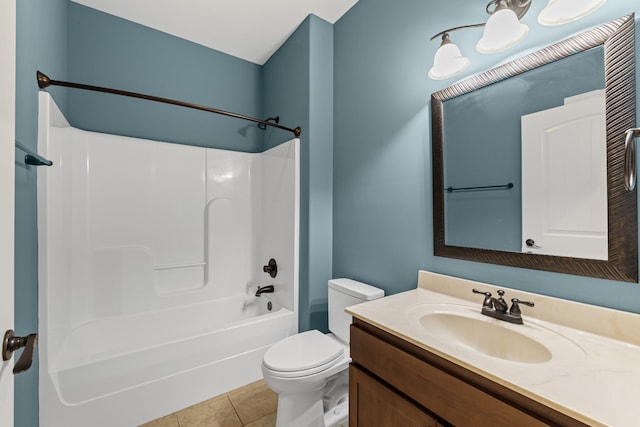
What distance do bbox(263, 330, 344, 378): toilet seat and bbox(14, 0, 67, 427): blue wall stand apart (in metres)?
1.00

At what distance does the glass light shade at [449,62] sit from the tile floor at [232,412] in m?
2.12

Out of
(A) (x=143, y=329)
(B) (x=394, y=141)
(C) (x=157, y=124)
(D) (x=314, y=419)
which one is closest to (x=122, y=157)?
(C) (x=157, y=124)

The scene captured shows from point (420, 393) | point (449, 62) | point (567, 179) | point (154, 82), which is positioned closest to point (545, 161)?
point (567, 179)

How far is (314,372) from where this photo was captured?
1297mm

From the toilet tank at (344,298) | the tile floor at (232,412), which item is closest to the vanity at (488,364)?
the toilet tank at (344,298)

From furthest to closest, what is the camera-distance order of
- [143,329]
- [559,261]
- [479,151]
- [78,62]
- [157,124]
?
[157,124] → [143,329] → [78,62] → [479,151] → [559,261]

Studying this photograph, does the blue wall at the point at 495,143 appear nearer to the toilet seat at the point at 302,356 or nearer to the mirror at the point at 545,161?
→ the mirror at the point at 545,161

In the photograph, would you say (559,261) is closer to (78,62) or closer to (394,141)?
(394,141)

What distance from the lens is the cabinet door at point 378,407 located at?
810 millimetres

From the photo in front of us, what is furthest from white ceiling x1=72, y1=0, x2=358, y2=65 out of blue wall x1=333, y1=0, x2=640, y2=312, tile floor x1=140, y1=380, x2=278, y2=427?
tile floor x1=140, y1=380, x2=278, y2=427

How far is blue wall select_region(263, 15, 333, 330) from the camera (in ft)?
6.40

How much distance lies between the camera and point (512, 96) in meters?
1.08

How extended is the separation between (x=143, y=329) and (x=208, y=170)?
1406 millimetres

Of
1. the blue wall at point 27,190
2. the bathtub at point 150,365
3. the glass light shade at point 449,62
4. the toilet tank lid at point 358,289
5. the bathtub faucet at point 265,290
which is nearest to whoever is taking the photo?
the blue wall at point 27,190
